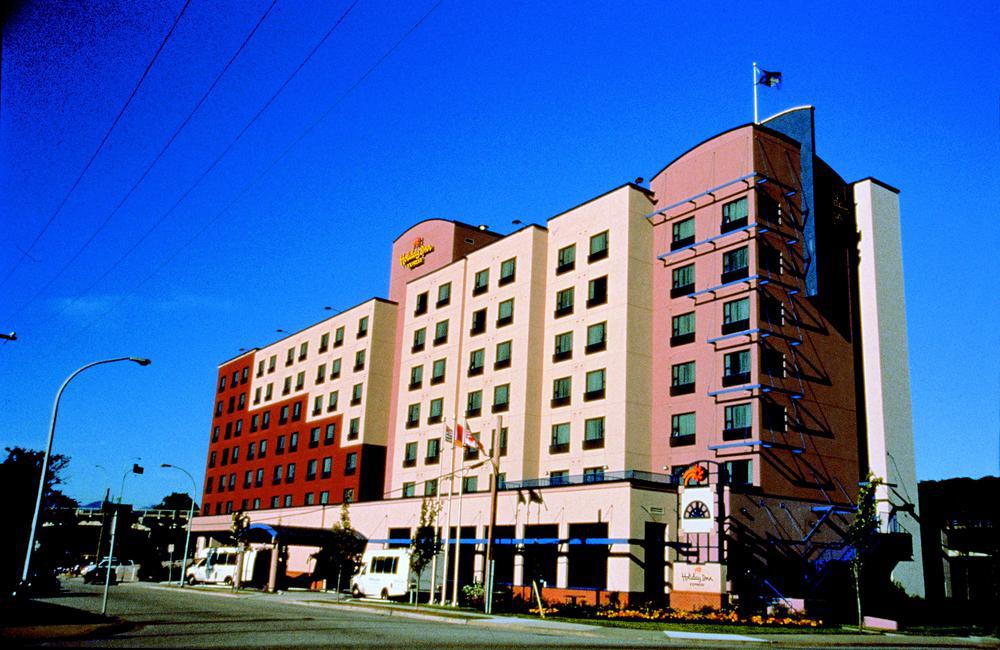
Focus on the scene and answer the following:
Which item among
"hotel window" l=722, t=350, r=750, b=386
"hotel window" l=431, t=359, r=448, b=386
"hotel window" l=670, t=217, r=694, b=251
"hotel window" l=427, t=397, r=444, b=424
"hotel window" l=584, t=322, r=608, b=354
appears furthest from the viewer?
"hotel window" l=431, t=359, r=448, b=386

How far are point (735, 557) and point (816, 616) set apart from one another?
494 cm

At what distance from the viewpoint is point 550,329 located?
191 feet

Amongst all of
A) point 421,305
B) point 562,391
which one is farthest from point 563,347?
point 421,305

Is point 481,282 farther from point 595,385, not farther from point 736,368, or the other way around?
point 736,368

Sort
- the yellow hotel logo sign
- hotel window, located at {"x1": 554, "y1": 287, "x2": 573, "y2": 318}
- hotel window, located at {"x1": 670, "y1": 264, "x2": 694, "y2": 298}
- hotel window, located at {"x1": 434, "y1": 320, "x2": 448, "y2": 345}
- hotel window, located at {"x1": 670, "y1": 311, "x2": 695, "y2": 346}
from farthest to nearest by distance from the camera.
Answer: the yellow hotel logo sign < hotel window, located at {"x1": 434, "y1": 320, "x2": 448, "y2": 345} < hotel window, located at {"x1": 554, "y1": 287, "x2": 573, "y2": 318} < hotel window, located at {"x1": 670, "y1": 264, "x2": 694, "y2": 298} < hotel window, located at {"x1": 670, "y1": 311, "x2": 695, "y2": 346}

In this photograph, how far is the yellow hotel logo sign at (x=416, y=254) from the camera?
73062 millimetres

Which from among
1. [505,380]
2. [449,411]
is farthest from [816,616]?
[449,411]

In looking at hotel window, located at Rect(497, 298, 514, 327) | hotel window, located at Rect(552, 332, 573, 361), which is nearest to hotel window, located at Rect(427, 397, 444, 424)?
hotel window, located at Rect(497, 298, 514, 327)

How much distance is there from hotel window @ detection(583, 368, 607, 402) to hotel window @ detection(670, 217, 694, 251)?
29.8ft

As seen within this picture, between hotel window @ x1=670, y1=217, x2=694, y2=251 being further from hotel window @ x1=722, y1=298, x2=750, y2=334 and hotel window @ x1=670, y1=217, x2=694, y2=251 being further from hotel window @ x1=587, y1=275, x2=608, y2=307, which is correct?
hotel window @ x1=722, y1=298, x2=750, y2=334

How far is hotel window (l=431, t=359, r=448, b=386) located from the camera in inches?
2594

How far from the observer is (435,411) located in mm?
65438

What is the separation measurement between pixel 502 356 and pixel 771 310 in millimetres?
19190

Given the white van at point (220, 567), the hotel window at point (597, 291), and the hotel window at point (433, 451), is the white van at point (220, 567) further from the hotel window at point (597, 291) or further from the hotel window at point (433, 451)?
the hotel window at point (597, 291)
